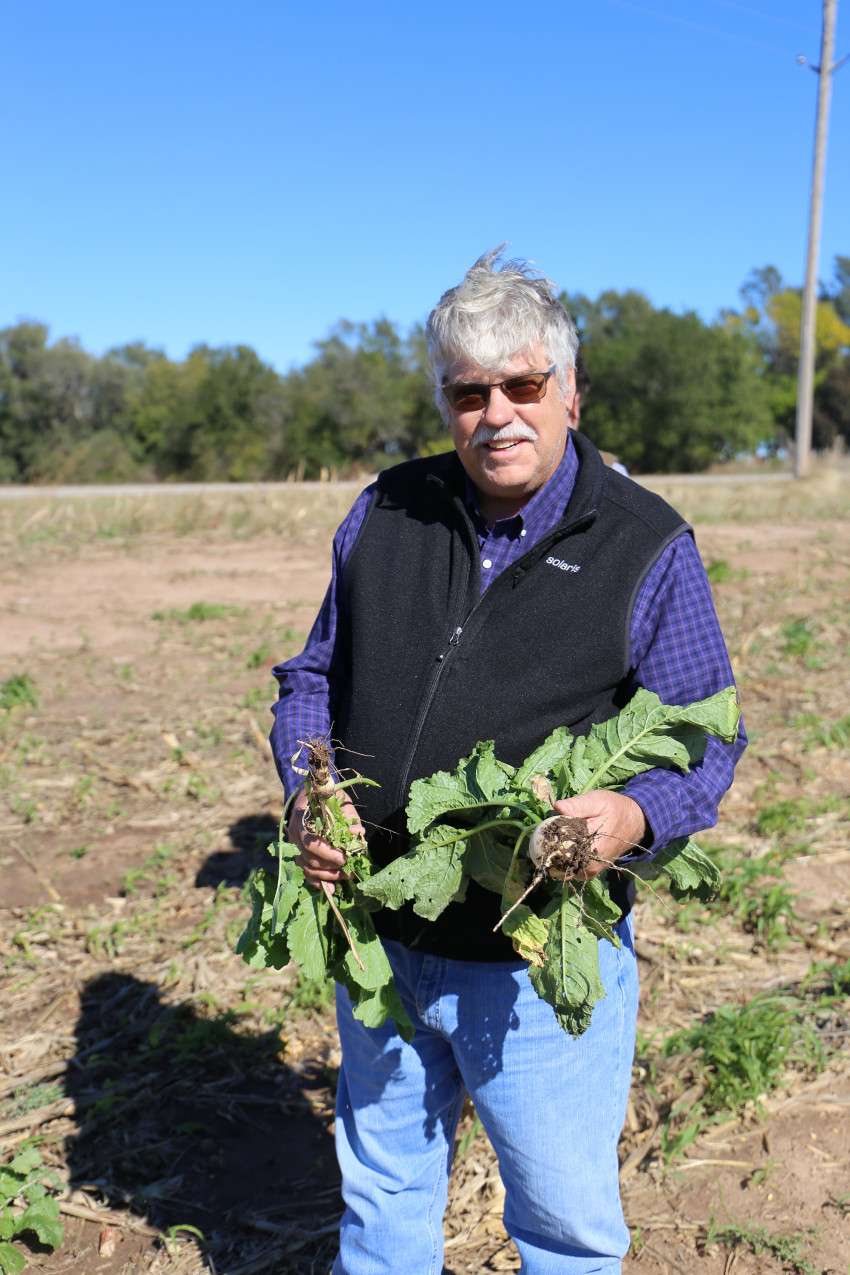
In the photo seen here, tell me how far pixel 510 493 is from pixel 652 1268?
224 cm

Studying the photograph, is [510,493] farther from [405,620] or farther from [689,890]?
[689,890]

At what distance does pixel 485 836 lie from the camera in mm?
1988

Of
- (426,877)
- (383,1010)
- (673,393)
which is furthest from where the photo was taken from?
(673,393)

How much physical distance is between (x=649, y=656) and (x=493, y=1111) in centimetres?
101

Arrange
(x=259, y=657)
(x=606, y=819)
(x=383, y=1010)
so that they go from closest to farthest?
(x=606, y=819) → (x=383, y=1010) → (x=259, y=657)

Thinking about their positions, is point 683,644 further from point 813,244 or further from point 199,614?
point 813,244

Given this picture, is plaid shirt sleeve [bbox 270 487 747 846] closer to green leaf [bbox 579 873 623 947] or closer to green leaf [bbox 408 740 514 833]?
green leaf [bbox 579 873 623 947]

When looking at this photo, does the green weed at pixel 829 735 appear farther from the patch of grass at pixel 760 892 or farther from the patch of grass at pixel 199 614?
the patch of grass at pixel 199 614

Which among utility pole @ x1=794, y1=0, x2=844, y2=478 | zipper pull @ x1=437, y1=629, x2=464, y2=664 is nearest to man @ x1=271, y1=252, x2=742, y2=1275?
zipper pull @ x1=437, y1=629, x2=464, y2=664

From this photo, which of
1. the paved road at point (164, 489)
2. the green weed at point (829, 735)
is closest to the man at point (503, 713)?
the green weed at point (829, 735)

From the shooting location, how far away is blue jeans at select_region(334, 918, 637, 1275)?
2033 mm

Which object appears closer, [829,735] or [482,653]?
[482,653]

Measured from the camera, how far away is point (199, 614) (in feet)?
32.0

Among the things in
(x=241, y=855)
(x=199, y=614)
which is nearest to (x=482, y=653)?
(x=241, y=855)
